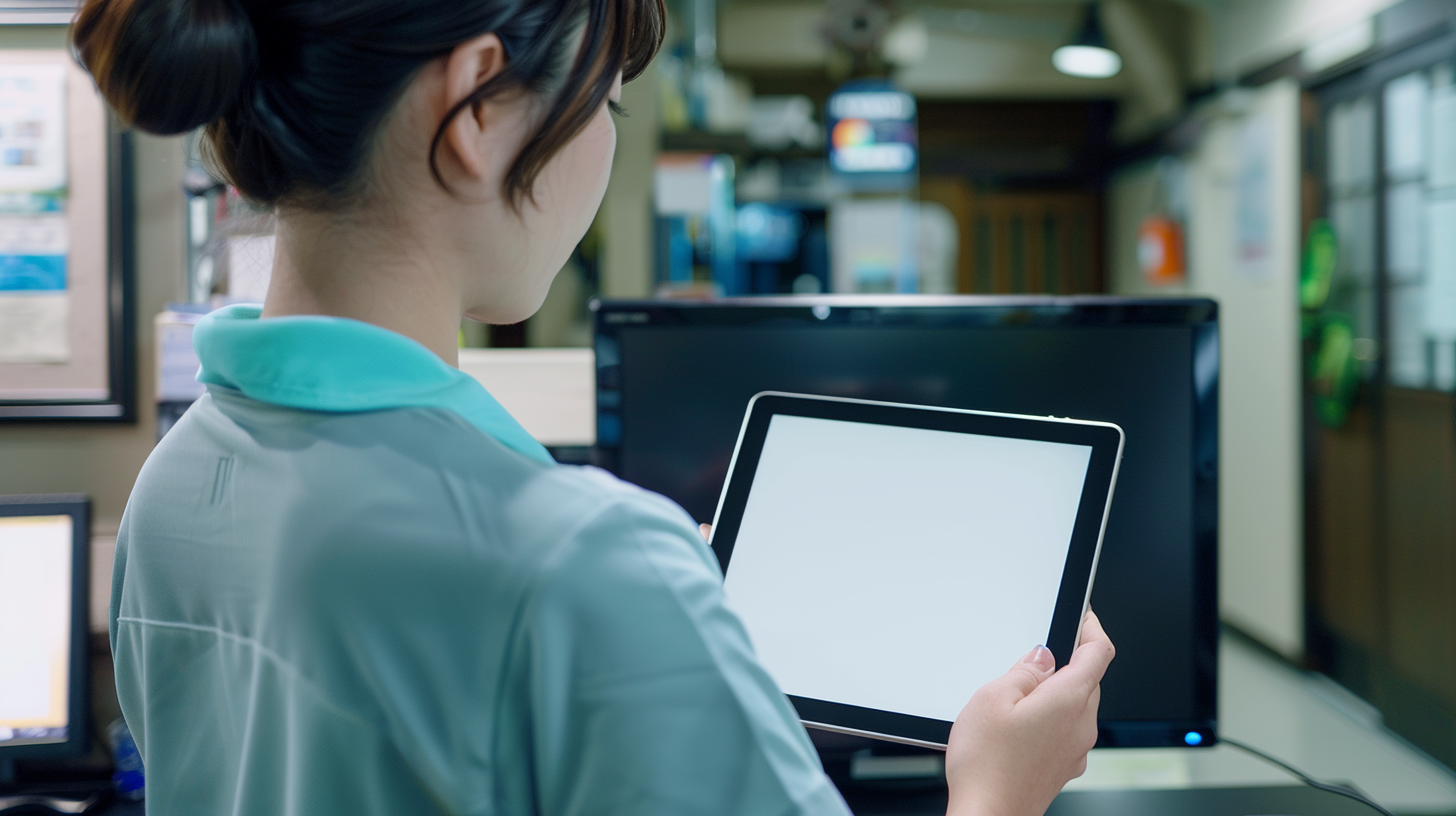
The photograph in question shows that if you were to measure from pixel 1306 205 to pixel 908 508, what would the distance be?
3503 mm

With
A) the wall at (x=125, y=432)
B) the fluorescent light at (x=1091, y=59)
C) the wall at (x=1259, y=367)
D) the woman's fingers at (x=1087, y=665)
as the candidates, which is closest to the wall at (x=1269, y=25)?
the wall at (x=1259, y=367)

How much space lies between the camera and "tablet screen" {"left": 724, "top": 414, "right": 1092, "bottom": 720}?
71 centimetres

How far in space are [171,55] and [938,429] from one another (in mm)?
560

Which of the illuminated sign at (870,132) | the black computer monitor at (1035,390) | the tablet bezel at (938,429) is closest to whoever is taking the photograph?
the tablet bezel at (938,429)

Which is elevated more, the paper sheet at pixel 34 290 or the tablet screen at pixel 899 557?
the paper sheet at pixel 34 290

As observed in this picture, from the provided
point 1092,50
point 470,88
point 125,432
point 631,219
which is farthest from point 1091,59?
point 470,88

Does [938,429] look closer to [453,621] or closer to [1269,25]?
[453,621]

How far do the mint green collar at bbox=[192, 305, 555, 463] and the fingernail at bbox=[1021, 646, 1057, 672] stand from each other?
0.34 metres

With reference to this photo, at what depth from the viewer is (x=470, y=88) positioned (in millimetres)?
445

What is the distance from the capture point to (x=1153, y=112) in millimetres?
5289

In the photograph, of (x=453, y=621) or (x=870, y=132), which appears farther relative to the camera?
(x=870, y=132)

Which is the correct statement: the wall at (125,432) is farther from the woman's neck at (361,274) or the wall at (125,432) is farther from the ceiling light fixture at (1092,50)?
the ceiling light fixture at (1092,50)

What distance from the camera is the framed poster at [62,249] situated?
1237 mm

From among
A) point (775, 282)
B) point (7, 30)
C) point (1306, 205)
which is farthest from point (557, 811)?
point (775, 282)
